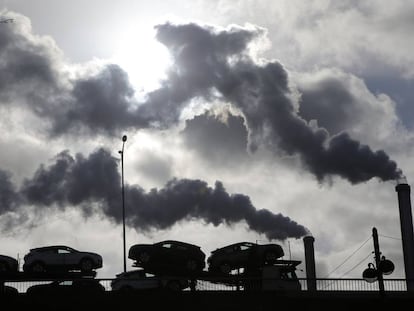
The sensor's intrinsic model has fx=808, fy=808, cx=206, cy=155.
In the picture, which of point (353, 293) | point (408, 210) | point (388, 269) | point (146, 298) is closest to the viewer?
point (388, 269)

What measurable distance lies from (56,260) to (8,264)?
2578 mm

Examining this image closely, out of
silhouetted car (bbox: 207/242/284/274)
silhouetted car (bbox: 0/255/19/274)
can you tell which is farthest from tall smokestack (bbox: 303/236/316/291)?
silhouetted car (bbox: 0/255/19/274)

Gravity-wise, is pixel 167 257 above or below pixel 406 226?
below

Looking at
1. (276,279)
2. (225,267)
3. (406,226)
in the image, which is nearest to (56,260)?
(225,267)

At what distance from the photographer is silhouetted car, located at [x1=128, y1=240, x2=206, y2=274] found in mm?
44625

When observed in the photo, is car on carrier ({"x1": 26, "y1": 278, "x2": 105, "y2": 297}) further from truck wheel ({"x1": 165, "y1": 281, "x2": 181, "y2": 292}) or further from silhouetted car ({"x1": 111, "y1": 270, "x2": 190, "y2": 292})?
truck wheel ({"x1": 165, "y1": 281, "x2": 181, "y2": 292})

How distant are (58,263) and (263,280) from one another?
11238 millimetres

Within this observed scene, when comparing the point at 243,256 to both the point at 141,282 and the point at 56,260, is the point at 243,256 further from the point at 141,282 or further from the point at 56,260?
the point at 56,260

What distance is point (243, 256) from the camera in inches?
1806

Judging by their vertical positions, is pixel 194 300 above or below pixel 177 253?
below

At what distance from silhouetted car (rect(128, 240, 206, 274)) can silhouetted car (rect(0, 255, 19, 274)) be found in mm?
6197

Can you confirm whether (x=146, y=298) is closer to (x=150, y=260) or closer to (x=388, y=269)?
(x=150, y=260)

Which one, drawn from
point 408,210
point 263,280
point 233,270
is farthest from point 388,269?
point 408,210

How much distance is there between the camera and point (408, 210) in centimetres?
5534
